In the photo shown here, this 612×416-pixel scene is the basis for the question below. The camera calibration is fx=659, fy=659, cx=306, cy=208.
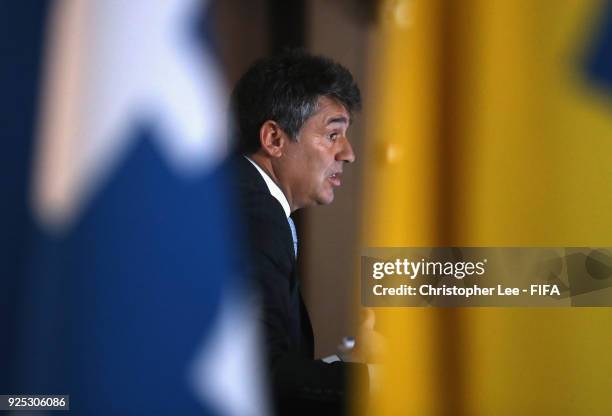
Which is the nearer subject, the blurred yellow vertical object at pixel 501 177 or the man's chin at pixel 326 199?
the blurred yellow vertical object at pixel 501 177

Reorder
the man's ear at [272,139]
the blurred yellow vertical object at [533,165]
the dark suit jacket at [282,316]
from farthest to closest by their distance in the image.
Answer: the man's ear at [272,139]
the dark suit jacket at [282,316]
the blurred yellow vertical object at [533,165]

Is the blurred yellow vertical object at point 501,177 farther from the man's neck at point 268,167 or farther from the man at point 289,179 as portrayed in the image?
the man's neck at point 268,167

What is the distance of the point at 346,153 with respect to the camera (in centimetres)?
107

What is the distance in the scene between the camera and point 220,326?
951 mm

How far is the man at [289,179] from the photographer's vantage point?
953 mm

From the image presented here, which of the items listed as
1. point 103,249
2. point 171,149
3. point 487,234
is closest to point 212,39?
point 171,149

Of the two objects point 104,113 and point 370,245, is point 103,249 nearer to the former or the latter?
point 104,113

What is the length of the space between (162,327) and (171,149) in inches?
10.3

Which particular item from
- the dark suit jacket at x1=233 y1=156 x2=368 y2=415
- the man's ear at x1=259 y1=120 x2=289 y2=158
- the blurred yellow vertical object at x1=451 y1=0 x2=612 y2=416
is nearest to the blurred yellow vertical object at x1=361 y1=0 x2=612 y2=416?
the blurred yellow vertical object at x1=451 y1=0 x2=612 y2=416

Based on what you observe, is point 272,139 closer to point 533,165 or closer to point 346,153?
point 346,153

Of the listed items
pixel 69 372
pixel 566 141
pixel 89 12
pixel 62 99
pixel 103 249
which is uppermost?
pixel 89 12

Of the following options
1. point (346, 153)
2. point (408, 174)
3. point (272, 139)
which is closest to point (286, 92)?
point (272, 139)

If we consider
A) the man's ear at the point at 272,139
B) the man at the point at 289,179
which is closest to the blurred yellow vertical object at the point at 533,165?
the man at the point at 289,179

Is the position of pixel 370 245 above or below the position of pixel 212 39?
below
